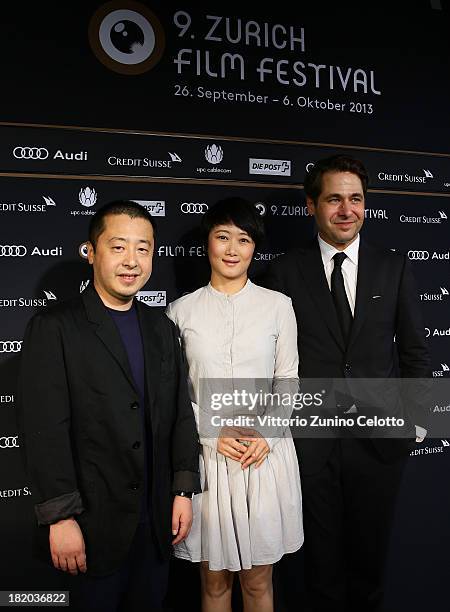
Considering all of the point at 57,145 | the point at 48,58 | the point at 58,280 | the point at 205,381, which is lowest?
the point at 205,381

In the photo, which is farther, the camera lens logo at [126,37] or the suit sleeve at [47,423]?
the camera lens logo at [126,37]

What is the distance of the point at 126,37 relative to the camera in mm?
2375

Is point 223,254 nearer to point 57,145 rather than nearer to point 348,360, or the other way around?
point 348,360

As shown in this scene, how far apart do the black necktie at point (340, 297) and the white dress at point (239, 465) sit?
0.27 m

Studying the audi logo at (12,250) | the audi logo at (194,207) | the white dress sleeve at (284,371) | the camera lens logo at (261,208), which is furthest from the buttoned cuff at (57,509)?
the camera lens logo at (261,208)

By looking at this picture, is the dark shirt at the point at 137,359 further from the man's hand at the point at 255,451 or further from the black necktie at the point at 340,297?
the black necktie at the point at 340,297

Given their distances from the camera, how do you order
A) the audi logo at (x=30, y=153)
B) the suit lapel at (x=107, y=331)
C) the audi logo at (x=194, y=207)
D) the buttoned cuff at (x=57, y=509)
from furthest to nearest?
1. the audi logo at (x=194, y=207)
2. the audi logo at (x=30, y=153)
3. the suit lapel at (x=107, y=331)
4. the buttoned cuff at (x=57, y=509)

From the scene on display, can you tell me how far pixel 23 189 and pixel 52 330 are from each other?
0.94 m

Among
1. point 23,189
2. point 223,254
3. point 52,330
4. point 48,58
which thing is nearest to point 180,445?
point 52,330

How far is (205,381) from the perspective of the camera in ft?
6.30

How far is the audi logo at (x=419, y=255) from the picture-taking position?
2.79 metres

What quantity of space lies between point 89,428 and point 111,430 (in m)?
0.07

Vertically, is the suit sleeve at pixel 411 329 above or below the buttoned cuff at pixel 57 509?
above

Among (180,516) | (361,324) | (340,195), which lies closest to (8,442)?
(180,516)
